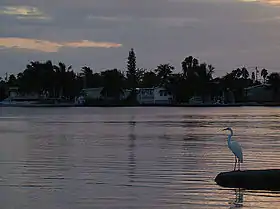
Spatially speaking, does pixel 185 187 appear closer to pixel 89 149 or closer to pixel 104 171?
pixel 104 171

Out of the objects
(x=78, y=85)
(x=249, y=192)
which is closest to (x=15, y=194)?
(x=249, y=192)

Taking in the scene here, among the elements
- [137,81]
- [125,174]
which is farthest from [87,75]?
[125,174]

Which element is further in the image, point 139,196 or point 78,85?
point 78,85

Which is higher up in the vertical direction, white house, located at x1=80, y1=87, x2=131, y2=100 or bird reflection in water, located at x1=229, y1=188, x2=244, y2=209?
white house, located at x1=80, y1=87, x2=131, y2=100

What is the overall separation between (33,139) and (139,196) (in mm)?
21552

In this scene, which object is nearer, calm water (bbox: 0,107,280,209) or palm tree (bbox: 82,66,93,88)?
calm water (bbox: 0,107,280,209)

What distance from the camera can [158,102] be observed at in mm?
149375

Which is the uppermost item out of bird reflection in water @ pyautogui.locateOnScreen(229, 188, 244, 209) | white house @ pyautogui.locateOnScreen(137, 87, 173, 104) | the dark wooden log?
white house @ pyautogui.locateOnScreen(137, 87, 173, 104)

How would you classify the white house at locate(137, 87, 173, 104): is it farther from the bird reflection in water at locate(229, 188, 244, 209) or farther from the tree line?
the bird reflection in water at locate(229, 188, 244, 209)

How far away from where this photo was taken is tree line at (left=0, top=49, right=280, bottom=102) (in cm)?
14225

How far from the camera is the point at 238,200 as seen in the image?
48.9ft

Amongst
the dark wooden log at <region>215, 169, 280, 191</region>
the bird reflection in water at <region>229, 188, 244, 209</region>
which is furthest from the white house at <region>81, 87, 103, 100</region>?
the bird reflection in water at <region>229, 188, 244, 209</region>

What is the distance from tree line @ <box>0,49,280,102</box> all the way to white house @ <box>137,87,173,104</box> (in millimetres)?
1894

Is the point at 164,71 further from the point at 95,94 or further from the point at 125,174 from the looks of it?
the point at 125,174
